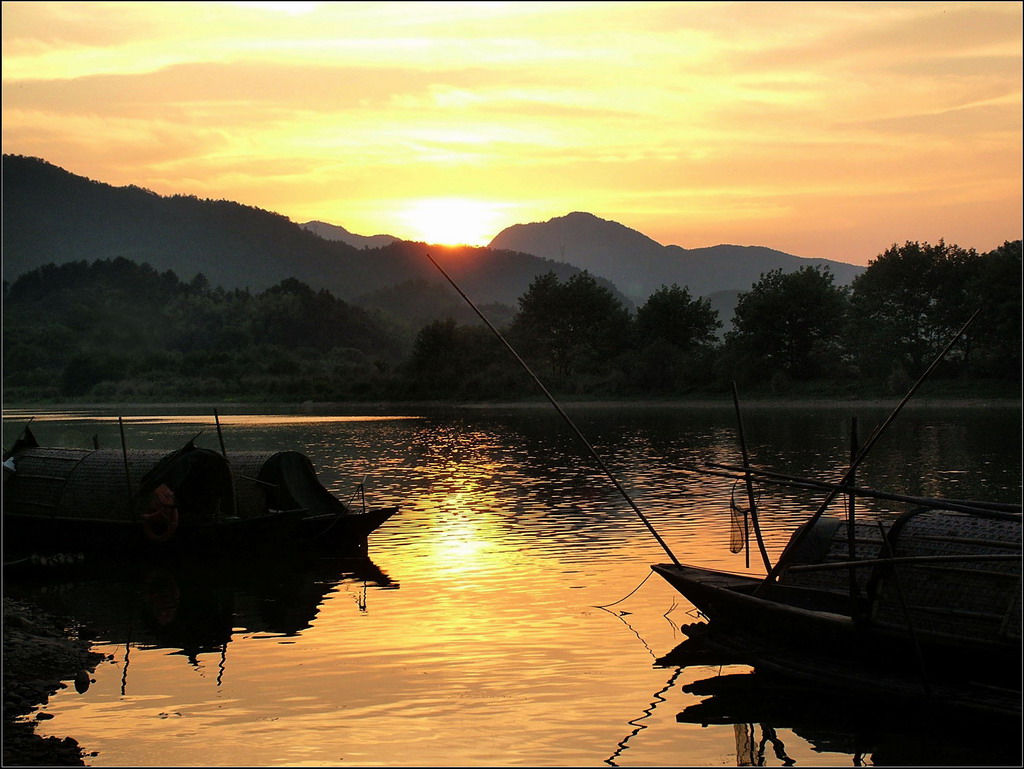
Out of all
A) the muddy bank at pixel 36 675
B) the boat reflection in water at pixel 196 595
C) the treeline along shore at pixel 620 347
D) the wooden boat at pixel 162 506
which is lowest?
the boat reflection in water at pixel 196 595

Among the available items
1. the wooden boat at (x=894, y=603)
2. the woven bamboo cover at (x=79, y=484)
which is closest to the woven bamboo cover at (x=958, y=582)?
the wooden boat at (x=894, y=603)

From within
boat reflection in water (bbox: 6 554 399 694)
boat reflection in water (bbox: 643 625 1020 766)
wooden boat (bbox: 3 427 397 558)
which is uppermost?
wooden boat (bbox: 3 427 397 558)

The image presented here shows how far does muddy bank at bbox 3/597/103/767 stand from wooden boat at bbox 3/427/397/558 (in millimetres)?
4620

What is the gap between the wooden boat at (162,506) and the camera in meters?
24.1

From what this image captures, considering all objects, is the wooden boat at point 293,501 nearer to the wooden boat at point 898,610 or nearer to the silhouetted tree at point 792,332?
the wooden boat at point 898,610

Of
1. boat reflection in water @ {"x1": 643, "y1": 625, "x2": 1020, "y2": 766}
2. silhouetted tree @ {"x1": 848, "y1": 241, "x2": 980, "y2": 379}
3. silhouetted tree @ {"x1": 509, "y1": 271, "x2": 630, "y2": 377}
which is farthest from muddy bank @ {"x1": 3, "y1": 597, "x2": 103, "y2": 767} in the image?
silhouetted tree @ {"x1": 509, "y1": 271, "x2": 630, "y2": 377}

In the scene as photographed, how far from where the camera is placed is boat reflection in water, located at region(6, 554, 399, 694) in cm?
1833

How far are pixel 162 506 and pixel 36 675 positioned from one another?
8.62m

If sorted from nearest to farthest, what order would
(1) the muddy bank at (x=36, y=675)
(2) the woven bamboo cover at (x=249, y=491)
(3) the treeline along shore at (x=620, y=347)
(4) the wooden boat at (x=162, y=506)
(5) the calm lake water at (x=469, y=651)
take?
(1) the muddy bank at (x=36, y=675)
(5) the calm lake water at (x=469, y=651)
(4) the wooden boat at (x=162, y=506)
(2) the woven bamboo cover at (x=249, y=491)
(3) the treeline along shore at (x=620, y=347)

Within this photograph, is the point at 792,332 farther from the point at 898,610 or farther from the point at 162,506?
the point at 898,610

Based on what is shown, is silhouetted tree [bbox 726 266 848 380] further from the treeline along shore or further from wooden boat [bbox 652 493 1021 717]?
wooden boat [bbox 652 493 1021 717]

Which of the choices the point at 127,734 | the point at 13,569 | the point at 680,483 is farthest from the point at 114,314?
the point at 127,734

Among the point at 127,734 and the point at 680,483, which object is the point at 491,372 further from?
the point at 127,734

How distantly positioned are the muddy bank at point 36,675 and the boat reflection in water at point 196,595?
607 millimetres
